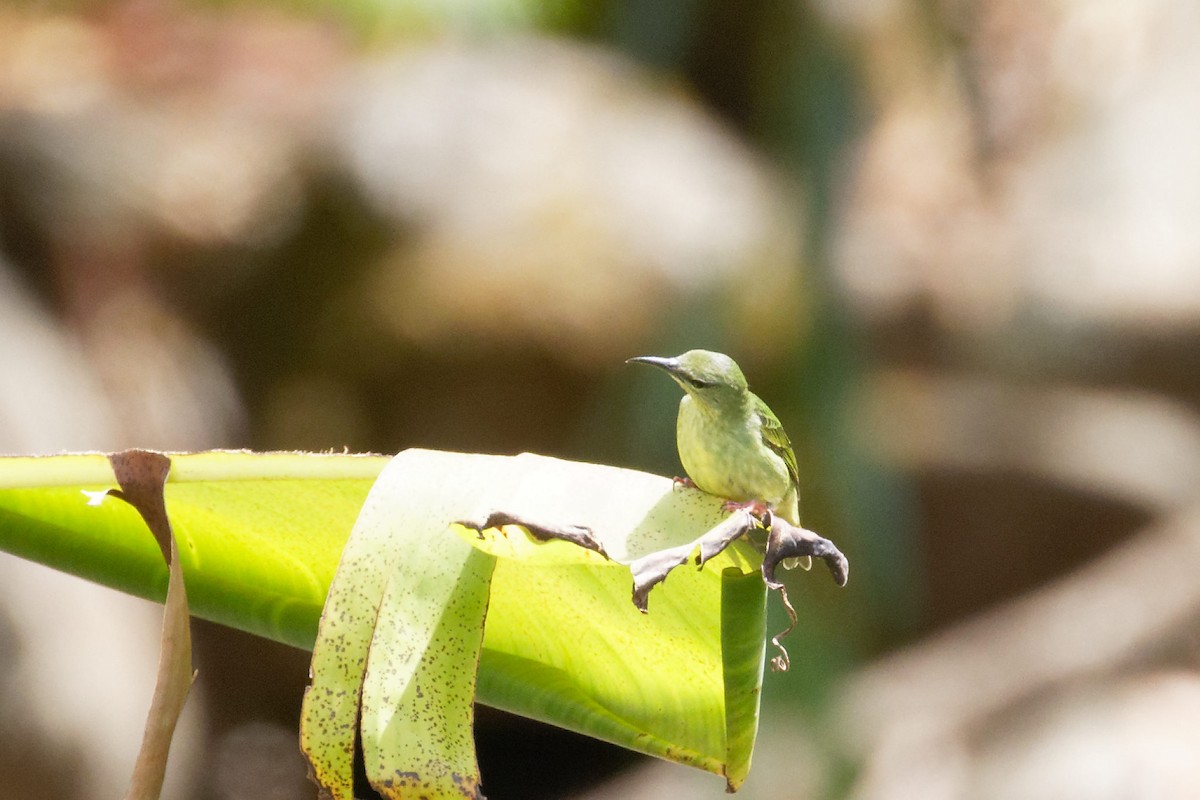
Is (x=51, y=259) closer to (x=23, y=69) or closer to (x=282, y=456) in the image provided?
(x=23, y=69)

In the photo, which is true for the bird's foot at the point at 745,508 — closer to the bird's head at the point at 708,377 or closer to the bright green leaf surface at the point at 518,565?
the bright green leaf surface at the point at 518,565

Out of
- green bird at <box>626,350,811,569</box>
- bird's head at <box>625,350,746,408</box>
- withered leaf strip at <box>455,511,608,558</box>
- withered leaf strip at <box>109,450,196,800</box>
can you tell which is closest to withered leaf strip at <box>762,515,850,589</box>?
withered leaf strip at <box>455,511,608,558</box>

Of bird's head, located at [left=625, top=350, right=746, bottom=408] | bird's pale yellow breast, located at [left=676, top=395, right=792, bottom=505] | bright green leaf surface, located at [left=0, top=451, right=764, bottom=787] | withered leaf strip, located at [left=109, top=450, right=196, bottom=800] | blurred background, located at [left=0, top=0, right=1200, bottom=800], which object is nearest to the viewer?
withered leaf strip, located at [left=109, top=450, right=196, bottom=800]

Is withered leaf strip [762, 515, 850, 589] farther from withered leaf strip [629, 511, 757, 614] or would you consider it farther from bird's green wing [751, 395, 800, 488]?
bird's green wing [751, 395, 800, 488]

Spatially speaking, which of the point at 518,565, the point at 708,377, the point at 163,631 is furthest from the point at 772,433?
the point at 163,631

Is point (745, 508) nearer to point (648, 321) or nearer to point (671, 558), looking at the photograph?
point (671, 558)
